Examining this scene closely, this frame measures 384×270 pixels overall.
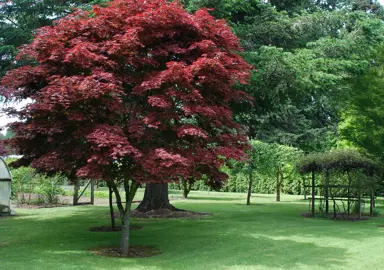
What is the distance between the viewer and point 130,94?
961 centimetres

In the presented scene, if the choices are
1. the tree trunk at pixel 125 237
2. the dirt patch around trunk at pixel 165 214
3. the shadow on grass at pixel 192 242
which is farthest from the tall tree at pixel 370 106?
the tree trunk at pixel 125 237

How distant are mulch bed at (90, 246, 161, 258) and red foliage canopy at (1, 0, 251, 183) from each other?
173cm

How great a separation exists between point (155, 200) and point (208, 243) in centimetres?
754

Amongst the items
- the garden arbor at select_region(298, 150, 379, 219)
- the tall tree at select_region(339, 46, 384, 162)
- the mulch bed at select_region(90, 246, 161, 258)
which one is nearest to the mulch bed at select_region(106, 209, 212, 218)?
the garden arbor at select_region(298, 150, 379, 219)

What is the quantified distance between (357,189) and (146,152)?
10.6 m

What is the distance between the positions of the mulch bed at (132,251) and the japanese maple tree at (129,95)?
246 millimetres

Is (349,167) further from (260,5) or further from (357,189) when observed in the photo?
(260,5)

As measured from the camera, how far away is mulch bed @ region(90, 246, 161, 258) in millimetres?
9398

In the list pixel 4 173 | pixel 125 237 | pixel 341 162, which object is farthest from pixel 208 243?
pixel 4 173

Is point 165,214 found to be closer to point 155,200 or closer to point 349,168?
point 155,200

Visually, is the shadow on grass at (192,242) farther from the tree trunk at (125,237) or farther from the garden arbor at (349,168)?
the garden arbor at (349,168)

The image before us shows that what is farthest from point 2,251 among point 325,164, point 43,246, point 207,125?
point 325,164

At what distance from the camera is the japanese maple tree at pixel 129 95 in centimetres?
854

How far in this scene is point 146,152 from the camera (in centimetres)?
881
